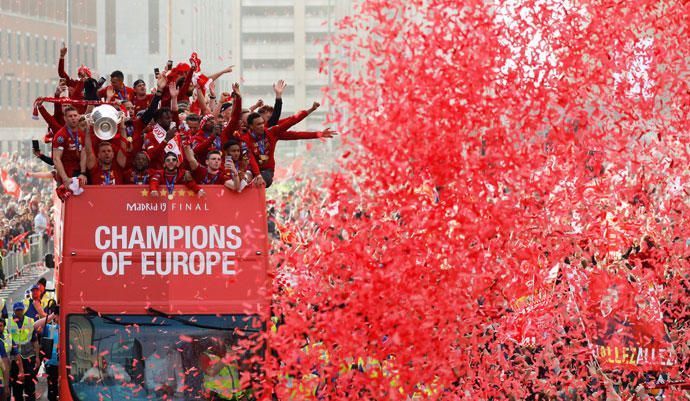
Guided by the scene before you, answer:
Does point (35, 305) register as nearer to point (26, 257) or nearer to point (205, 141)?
point (205, 141)

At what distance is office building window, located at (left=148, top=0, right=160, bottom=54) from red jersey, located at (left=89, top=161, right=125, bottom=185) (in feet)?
340

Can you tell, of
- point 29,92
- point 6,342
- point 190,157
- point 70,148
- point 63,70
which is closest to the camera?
point 190,157

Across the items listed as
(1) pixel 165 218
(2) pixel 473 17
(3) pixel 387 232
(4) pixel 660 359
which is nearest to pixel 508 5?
(2) pixel 473 17

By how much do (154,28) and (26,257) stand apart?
84.3 metres

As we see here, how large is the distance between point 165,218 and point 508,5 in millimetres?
3610

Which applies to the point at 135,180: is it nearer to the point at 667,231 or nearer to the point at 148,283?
the point at 148,283

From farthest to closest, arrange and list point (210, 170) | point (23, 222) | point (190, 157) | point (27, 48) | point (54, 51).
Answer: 1. point (54, 51)
2. point (27, 48)
3. point (23, 222)
4. point (210, 170)
5. point (190, 157)

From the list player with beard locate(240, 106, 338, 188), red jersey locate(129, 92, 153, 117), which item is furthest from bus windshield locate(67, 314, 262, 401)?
red jersey locate(129, 92, 153, 117)

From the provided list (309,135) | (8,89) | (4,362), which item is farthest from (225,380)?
(8,89)

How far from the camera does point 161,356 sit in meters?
11.7

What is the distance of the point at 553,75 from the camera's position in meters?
12.9

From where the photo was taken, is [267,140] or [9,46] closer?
[267,140]

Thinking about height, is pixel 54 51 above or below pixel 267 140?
above

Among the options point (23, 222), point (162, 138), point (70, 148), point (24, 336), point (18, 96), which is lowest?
point (23, 222)
